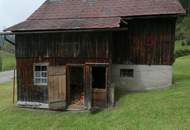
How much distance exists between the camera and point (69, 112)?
16.5m

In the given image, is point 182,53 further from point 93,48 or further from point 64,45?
point 64,45

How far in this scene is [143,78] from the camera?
17.8 m

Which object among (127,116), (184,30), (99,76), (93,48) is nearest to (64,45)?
(93,48)

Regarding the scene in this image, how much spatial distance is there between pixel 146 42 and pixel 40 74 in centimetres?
653

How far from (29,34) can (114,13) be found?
5181 mm

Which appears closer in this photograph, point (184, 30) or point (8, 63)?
point (184, 30)

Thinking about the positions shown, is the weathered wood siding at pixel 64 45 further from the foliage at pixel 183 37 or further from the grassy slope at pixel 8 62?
the grassy slope at pixel 8 62

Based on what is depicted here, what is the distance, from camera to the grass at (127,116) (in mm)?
12469

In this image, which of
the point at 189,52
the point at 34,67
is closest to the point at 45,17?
the point at 34,67

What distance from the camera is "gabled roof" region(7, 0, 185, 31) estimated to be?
16.8 meters

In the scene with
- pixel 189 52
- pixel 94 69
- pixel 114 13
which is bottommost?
pixel 189 52

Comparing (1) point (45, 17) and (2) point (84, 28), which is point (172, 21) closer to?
(2) point (84, 28)

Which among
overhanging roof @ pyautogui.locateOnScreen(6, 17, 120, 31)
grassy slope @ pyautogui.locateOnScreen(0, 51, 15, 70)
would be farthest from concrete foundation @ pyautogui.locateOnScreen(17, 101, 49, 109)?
grassy slope @ pyautogui.locateOnScreen(0, 51, 15, 70)

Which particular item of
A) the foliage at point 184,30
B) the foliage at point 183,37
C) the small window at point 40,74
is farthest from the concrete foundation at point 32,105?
the foliage at point 184,30
